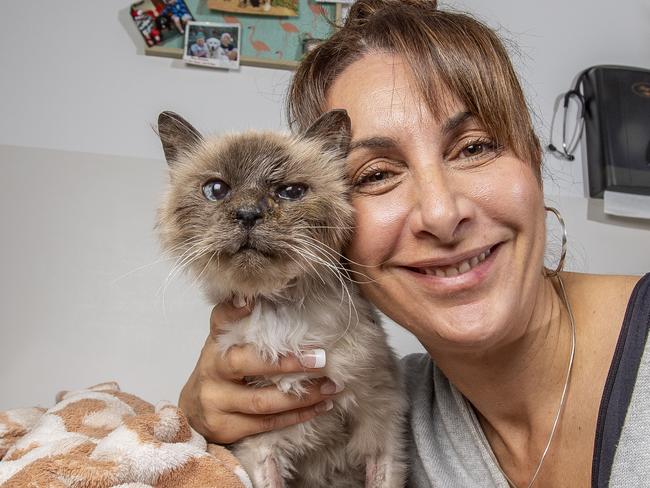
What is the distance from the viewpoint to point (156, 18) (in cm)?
196

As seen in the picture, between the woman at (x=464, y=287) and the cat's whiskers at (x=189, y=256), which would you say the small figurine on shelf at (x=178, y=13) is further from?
the cat's whiskers at (x=189, y=256)

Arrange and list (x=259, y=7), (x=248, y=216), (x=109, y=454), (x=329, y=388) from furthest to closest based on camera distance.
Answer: (x=259, y=7), (x=329, y=388), (x=248, y=216), (x=109, y=454)

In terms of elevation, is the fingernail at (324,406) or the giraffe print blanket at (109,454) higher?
the giraffe print blanket at (109,454)

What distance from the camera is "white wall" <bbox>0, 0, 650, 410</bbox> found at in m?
1.84

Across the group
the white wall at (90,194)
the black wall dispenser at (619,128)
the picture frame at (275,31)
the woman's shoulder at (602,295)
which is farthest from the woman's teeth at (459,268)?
the black wall dispenser at (619,128)

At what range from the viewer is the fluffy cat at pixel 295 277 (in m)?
0.95

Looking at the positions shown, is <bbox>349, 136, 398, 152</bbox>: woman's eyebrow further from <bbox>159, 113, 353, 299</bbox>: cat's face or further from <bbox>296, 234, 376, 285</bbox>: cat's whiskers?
<bbox>296, 234, 376, 285</bbox>: cat's whiskers

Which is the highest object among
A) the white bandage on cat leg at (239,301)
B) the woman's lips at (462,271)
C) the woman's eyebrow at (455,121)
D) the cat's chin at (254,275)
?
the woman's eyebrow at (455,121)

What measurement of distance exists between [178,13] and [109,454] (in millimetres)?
1664

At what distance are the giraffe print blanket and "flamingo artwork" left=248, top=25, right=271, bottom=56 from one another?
4.72 feet

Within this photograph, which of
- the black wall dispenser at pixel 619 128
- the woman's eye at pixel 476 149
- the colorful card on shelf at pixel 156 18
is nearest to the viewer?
the woman's eye at pixel 476 149

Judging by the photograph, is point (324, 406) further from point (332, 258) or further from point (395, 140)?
point (395, 140)

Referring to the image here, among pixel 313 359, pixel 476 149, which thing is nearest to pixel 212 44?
pixel 476 149

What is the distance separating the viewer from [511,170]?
97 cm
